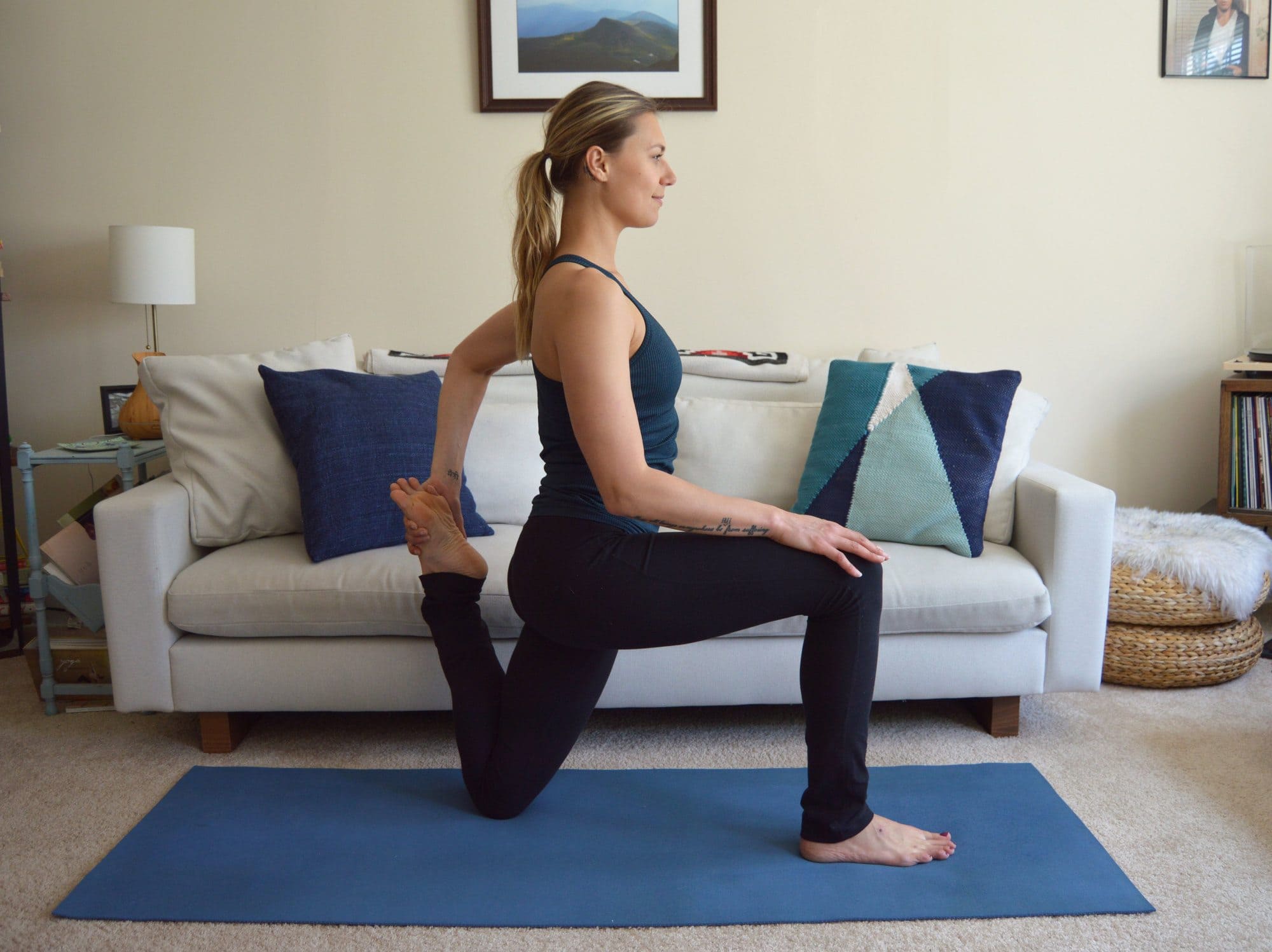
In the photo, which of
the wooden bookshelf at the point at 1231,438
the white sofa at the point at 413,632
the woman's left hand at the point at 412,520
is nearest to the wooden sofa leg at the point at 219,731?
the white sofa at the point at 413,632

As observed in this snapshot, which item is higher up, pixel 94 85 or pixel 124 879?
pixel 94 85

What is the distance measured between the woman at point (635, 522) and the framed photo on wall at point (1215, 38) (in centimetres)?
224

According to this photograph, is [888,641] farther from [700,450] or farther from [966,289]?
[966,289]

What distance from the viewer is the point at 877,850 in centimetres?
172

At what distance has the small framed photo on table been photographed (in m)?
2.96

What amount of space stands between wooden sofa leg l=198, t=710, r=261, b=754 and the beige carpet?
0.05m

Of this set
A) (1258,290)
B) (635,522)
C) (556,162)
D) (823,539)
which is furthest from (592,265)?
(1258,290)

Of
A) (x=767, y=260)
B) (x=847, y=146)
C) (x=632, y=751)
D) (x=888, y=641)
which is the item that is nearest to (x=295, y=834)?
(x=632, y=751)

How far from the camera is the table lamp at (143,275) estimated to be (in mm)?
2777

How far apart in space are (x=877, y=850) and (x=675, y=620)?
55 cm

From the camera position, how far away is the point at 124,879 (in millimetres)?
1704

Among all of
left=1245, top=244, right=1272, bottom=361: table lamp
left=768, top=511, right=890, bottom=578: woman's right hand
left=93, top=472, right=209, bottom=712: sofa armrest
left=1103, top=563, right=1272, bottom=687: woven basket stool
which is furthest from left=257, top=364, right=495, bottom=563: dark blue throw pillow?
left=1245, top=244, right=1272, bottom=361: table lamp

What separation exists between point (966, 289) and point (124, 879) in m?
2.66

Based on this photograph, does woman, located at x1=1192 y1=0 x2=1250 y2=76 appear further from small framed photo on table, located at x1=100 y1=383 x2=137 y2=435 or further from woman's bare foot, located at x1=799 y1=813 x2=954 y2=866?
small framed photo on table, located at x1=100 y1=383 x2=137 y2=435
